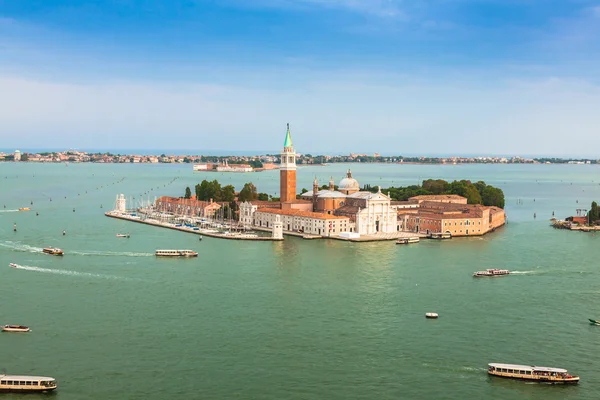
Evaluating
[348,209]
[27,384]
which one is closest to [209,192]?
[348,209]

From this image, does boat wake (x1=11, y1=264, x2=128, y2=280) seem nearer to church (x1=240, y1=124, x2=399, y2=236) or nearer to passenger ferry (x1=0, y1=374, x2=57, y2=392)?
passenger ferry (x1=0, y1=374, x2=57, y2=392)

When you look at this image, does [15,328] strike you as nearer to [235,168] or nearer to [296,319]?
[296,319]

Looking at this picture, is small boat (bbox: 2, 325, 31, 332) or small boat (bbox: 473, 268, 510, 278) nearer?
small boat (bbox: 2, 325, 31, 332)

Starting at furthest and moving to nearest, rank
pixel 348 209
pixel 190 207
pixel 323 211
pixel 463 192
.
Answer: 1. pixel 463 192
2. pixel 190 207
3. pixel 323 211
4. pixel 348 209

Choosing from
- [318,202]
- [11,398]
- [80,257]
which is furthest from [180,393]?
[318,202]

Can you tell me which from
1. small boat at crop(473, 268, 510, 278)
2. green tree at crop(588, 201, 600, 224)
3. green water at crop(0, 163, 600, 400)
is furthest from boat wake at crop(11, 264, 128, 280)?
green tree at crop(588, 201, 600, 224)

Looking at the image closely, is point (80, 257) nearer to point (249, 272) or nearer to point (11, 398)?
point (249, 272)

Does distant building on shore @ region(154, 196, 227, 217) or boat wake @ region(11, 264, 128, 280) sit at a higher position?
distant building on shore @ region(154, 196, 227, 217)
